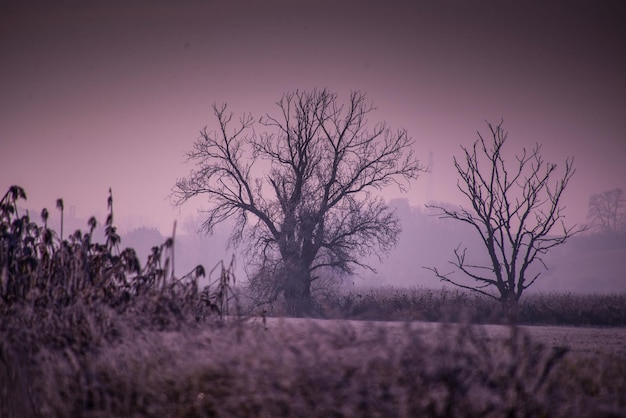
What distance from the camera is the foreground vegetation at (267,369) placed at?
Result: 3.61 m

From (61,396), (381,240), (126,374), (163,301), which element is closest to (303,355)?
(126,374)

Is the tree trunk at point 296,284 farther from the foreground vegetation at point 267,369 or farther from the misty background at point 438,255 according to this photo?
the misty background at point 438,255

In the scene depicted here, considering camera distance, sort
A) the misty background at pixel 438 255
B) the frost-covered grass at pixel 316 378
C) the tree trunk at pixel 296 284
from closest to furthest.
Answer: the frost-covered grass at pixel 316 378 < the tree trunk at pixel 296 284 < the misty background at pixel 438 255

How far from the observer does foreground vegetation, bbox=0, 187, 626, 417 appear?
3.61 metres

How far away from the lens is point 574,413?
355cm

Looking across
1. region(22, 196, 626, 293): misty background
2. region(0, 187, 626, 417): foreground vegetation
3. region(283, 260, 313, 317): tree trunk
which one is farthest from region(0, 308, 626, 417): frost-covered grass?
region(22, 196, 626, 293): misty background

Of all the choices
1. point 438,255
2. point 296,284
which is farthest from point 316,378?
point 438,255

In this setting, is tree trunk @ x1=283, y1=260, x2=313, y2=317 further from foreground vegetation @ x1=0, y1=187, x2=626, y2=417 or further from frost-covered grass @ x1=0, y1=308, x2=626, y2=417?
frost-covered grass @ x1=0, y1=308, x2=626, y2=417

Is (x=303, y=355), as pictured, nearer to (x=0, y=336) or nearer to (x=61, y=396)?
(x=61, y=396)

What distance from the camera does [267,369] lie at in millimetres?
3828

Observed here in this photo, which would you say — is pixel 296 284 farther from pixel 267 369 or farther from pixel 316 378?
pixel 316 378

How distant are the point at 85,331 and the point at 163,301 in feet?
2.89

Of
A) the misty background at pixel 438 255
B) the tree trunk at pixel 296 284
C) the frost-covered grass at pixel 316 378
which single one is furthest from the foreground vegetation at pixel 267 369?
the misty background at pixel 438 255

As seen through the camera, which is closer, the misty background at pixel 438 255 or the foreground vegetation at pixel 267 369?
the foreground vegetation at pixel 267 369
